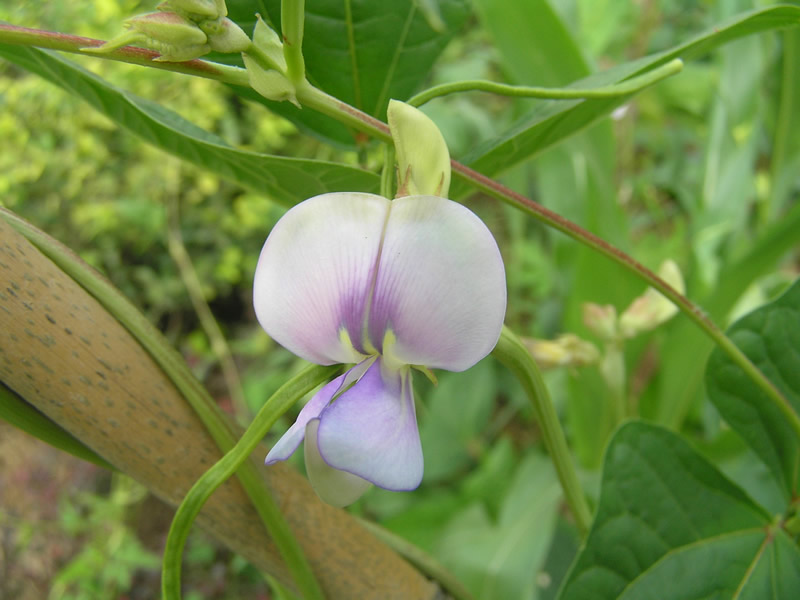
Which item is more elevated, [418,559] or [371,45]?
[371,45]

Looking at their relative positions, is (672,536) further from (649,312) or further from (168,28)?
(168,28)

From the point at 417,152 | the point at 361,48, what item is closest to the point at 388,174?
the point at 417,152

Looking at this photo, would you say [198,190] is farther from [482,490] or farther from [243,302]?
[482,490]

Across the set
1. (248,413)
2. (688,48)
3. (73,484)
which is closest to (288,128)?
(248,413)

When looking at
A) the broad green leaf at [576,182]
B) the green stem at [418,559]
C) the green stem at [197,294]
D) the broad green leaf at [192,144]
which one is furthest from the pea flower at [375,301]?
the green stem at [197,294]

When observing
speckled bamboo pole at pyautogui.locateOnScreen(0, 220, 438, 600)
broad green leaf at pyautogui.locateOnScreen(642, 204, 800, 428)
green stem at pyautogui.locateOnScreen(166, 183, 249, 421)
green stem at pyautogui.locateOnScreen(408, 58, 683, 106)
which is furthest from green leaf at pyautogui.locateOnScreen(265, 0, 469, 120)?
green stem at pyautogui.locateOnScreen(166, 183, 249, 421)
